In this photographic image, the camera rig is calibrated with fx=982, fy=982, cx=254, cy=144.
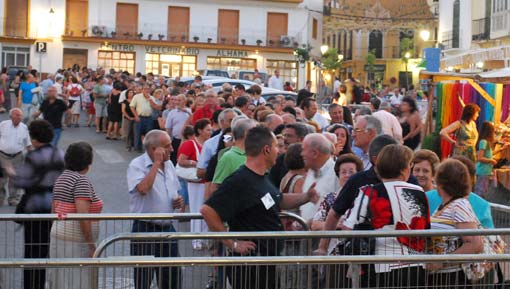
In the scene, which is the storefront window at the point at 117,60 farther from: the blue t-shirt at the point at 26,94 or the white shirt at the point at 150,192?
the white shirt at the point at 150,192

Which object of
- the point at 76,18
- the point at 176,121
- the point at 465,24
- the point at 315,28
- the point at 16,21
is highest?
the point at 315,28

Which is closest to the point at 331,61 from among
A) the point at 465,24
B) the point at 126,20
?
the point at 126,20

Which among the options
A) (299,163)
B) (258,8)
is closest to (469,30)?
(258,8)

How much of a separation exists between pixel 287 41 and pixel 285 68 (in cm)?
186

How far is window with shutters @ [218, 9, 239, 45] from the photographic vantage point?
200 ft

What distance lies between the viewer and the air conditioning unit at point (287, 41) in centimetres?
6134

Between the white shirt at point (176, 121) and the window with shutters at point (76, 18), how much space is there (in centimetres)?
4211

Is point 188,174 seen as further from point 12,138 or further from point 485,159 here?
point 485,159

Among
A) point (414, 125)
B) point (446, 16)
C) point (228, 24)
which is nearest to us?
point (414, 125)

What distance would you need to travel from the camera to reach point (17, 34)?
5759 cm

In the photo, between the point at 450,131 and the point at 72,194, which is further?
the point at 450,131

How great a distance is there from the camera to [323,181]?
8.30 metres

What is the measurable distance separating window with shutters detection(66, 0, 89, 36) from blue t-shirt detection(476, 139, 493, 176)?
46.1 metres

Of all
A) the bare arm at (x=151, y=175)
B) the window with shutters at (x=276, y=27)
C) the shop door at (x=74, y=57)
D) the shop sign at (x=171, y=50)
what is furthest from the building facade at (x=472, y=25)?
the bare arm at (x=151, y=175)
